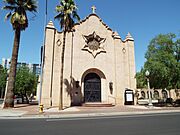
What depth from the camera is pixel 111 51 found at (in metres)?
27.1

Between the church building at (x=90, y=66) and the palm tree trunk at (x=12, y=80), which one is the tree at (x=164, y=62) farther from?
the palm tree trunk at (x=12, y=80)

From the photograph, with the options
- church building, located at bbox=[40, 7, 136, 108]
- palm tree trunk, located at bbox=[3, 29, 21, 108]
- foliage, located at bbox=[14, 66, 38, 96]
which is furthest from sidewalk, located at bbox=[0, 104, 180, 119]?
foliage, located at bbox=[14, 66, 38, 96]

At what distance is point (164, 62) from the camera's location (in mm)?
23125

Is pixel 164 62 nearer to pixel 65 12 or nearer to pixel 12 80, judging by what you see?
pixel 65 12

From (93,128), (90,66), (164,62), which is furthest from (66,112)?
(164,62)

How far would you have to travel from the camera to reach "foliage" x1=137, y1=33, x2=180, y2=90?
73.3 ft

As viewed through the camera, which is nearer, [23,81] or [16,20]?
[16,20]

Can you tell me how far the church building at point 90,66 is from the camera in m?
23.2

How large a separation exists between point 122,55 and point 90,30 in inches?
240

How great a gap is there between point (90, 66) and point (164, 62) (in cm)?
→ 975

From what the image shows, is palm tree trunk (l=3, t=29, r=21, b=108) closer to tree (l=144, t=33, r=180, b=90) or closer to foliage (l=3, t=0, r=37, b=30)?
foliage (l=3, t=0, r=37, b=30)

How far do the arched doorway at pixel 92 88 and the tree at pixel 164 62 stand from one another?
707 cm

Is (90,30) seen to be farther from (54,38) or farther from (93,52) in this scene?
(54,38)

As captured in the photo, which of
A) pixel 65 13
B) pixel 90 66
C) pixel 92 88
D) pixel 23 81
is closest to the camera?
pixel 65 13
